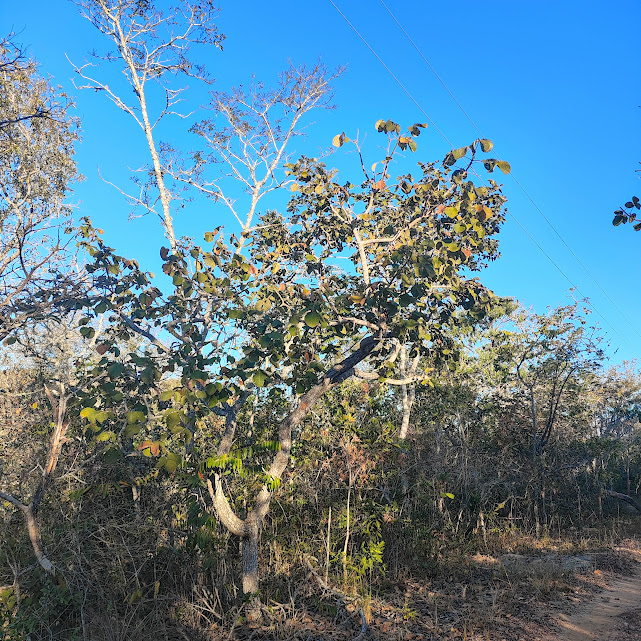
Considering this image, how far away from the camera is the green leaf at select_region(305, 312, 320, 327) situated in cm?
368

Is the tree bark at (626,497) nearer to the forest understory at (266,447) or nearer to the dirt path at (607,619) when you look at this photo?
the forest understory at (266,447)

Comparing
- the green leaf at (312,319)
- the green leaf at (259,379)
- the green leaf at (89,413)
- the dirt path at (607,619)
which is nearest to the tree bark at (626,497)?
the dirt path at (607,619)

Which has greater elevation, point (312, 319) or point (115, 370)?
point (312, 319)

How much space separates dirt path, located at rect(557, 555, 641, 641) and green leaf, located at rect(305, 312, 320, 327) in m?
4.05

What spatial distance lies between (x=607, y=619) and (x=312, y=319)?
4879 mm

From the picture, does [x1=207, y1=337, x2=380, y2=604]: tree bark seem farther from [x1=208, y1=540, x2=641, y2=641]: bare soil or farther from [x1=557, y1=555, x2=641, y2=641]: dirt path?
[x1=557, y1=555, x2=641, y2=641]: dirt path

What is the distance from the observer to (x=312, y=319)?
3.72 meters

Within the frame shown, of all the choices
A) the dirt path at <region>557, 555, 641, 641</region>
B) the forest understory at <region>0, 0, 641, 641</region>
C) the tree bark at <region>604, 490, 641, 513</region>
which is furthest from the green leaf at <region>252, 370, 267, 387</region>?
the tree bark at <region>604, 490, 641, 513</region>

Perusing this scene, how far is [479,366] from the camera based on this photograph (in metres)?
10.4

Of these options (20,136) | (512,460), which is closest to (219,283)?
(20,136)

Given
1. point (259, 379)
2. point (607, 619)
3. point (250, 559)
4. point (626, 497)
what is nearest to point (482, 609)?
point (607, 619)

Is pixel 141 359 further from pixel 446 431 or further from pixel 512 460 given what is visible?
pixel 512 460

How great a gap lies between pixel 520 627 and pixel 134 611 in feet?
12.9

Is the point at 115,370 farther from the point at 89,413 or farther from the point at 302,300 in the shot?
the point at 302,300
